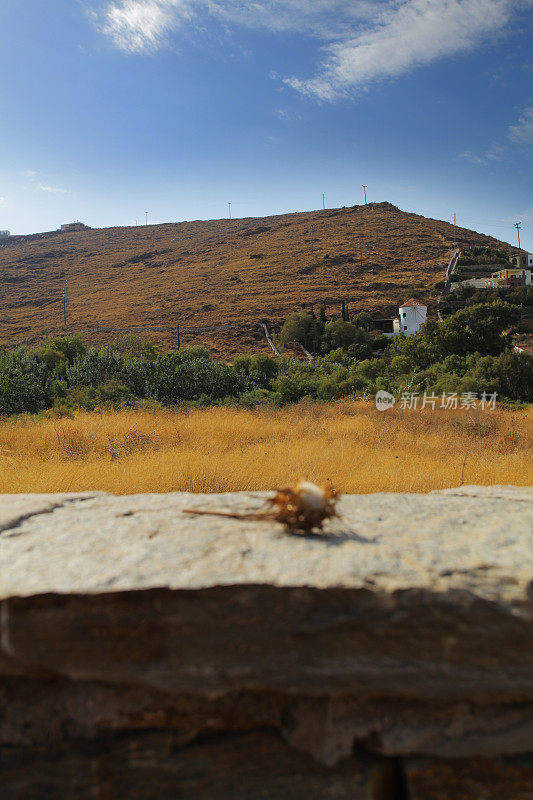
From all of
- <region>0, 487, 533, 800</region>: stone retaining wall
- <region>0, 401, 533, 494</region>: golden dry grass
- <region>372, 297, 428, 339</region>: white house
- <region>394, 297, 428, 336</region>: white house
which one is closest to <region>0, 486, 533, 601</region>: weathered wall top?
<region>0, 487, 533, 800</region>: stone retaining wall

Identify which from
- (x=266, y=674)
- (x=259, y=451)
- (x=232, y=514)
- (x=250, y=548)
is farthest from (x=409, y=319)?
(x=266, y=674)

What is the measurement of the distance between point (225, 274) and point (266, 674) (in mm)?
68327

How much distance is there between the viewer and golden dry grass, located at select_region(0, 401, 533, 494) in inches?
188

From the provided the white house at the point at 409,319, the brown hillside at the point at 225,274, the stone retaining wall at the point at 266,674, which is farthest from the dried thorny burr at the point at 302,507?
the white house at the point at 409,319

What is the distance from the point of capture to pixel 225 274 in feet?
219

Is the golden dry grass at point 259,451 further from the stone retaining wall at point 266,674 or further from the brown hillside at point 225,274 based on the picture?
the brown hillside at point 225,274

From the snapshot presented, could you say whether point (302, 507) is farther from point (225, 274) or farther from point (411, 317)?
point (225, 274)

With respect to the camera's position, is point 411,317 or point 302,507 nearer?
point 302,507

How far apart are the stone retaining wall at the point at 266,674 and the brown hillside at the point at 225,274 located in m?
39.0

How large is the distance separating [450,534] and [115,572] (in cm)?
124

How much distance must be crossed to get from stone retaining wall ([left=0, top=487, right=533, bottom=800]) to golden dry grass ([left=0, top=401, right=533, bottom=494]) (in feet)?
9.98

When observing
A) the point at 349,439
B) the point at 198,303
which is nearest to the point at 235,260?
the point at 198,303

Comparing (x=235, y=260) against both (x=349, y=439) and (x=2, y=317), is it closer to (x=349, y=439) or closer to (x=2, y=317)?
(x=2, y=317)

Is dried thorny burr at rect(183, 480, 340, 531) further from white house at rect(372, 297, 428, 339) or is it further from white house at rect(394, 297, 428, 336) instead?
white house at rect(394, 297, 428, 336)
